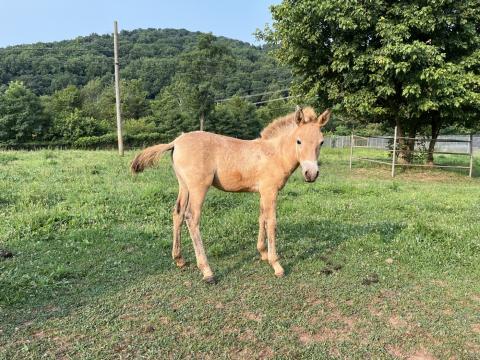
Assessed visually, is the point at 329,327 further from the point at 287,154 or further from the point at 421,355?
the point at 287,154

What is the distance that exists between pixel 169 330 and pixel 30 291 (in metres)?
1.88

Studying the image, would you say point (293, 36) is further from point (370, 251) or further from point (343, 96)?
point (370, 251)

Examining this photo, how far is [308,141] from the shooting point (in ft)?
15.2

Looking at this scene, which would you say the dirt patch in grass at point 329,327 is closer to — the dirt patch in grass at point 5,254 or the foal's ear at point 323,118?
the foal's ear at point 323,118

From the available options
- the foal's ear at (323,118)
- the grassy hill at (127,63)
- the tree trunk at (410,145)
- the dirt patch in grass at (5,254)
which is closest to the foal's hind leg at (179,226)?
the foal's ear at (323,118)

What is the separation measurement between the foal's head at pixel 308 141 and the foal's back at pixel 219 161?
22.0 inches

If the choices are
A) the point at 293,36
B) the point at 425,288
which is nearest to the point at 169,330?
the point at 425,288

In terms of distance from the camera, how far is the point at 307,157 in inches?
181

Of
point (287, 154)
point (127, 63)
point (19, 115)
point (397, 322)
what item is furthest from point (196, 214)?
point (127, 63)

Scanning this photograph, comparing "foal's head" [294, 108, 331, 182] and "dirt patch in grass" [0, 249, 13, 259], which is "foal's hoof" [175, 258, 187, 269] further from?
"dirt patch in grass" [0, 249, 13, 259]

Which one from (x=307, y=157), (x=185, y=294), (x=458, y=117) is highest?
(x=458, y=117)

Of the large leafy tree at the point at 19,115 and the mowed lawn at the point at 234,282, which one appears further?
the large leafy tree at the point at 19,115

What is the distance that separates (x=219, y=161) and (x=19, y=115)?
4821cm

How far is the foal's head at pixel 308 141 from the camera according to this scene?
14.7ft
